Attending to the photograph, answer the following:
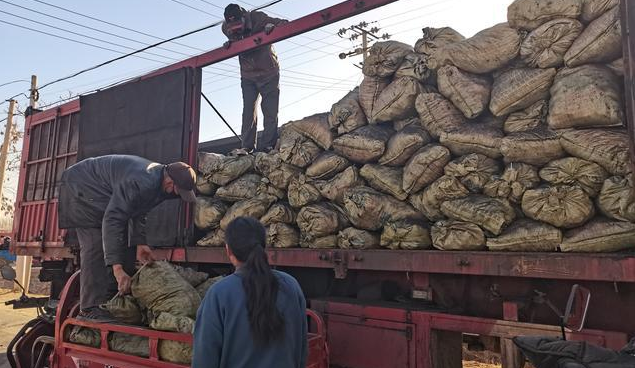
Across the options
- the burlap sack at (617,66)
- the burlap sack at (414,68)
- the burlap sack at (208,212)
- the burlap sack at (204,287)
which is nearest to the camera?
the burlap sack at (617,66)

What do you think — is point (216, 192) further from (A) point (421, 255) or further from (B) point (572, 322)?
(B) point (572, 322)

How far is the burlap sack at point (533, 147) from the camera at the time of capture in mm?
2519

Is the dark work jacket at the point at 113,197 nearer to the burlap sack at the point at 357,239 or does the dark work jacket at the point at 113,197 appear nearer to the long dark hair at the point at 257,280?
the burlap sack at the point at 357,239

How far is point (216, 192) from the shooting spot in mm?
4102

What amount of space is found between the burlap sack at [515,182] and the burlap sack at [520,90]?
369 millimetres

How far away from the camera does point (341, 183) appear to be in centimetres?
338

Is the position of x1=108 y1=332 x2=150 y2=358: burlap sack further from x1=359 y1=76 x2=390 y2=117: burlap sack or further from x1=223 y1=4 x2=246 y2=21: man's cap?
x1=223 y1=4 x2=246 y2=21: man's cap

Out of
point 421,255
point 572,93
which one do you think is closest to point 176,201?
point 421,255

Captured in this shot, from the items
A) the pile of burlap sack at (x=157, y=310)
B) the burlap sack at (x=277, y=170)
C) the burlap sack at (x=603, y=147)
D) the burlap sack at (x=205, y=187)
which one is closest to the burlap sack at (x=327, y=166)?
the burlap sack at (x=277, y=170)

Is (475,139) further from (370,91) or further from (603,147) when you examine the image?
(370,91)

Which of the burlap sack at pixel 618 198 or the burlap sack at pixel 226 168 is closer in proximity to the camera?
the burlap sack at pixel 618 198

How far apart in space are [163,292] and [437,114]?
2.07 meters

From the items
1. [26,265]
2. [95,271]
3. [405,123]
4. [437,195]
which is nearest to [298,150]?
[405,123]

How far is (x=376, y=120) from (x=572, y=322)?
175 cm
